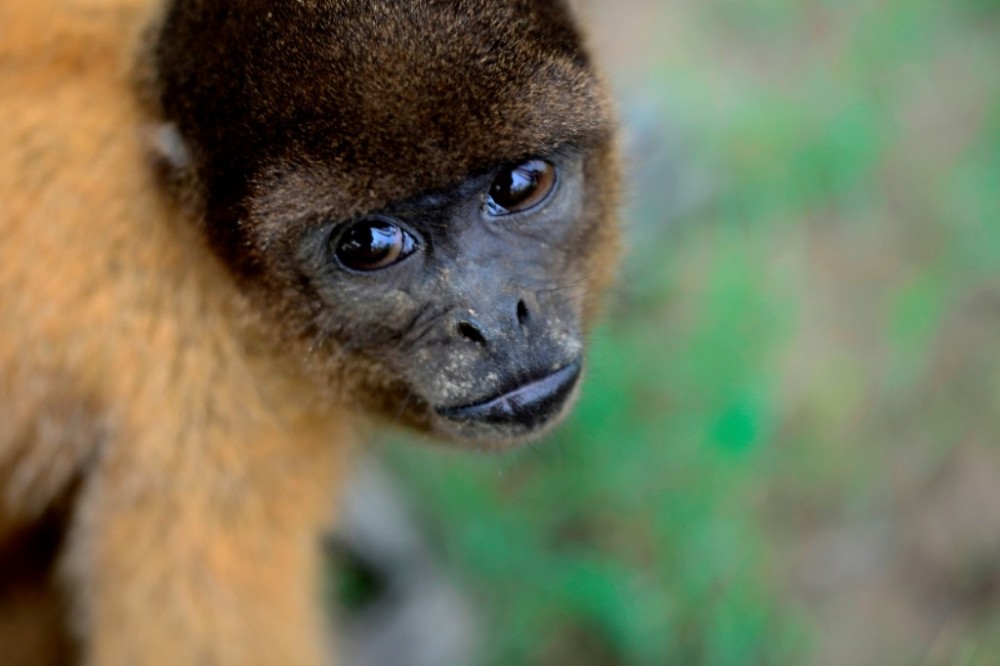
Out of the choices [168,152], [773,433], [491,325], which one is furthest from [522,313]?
[773,433]

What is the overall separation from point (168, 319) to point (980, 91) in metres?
4.53

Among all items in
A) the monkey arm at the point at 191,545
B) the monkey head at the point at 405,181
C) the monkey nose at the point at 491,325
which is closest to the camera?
the monkey head at the point at 405,181

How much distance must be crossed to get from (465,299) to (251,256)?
608mm

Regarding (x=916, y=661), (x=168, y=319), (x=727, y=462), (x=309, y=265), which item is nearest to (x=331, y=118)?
(x=309, y=265)

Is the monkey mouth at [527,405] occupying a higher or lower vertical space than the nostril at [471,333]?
lower

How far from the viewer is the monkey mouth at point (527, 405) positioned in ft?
10.6

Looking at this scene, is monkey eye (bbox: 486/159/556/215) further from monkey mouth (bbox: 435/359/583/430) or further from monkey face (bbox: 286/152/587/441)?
monkey mouth (bbox: 435/359/583/430)

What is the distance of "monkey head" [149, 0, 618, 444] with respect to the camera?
2.95 metres

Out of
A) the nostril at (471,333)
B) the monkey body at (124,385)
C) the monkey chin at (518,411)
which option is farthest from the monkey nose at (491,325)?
the monkey body at (124,385)

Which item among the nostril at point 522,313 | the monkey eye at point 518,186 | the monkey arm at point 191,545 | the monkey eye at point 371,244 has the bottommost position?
the monkey arm at point 191,545

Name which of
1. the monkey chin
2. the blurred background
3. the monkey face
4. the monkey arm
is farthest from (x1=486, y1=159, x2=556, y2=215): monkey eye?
the monkey arm

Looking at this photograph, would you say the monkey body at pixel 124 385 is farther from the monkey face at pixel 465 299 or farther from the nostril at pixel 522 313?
the nostril at pixel 522 313

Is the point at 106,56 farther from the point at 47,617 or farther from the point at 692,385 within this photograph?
the point at 692,385

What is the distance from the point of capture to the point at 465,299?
3.19 meters
